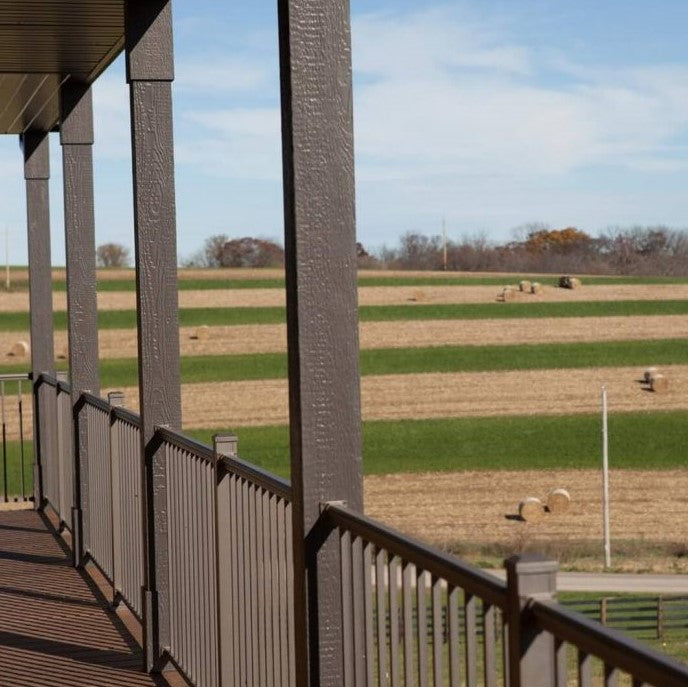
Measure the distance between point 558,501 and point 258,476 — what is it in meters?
23.5

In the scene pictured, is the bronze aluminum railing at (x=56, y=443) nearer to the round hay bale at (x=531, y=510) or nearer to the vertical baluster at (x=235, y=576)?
the vertical baluster at (x=235, y=576)

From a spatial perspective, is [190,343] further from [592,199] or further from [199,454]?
[592,199]

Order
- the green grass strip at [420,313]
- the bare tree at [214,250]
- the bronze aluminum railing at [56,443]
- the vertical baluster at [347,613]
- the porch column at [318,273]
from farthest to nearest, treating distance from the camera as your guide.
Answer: the bare tree at [214,250] → the green grass strip at [420,313] → the bronze aluminum railing at [56,443] → the porch column at [318,273] → the vertical baluster at [347,613]

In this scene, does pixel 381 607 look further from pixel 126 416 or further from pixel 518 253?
pixel 518 253

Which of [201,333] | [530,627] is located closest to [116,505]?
[530,627]

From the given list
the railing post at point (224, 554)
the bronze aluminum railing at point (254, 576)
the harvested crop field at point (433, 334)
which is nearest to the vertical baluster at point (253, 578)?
the bronze aluminum railing at point (254, 576)

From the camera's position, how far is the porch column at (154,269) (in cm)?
485

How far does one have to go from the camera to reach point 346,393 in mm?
2896

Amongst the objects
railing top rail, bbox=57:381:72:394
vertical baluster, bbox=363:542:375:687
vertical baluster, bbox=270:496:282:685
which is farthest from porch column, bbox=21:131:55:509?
vertical baluster, bbox=363:542:375:687

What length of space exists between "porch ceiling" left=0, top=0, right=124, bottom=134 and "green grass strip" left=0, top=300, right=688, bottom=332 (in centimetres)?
3611

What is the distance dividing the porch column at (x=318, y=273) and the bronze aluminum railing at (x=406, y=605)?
4.4 inches

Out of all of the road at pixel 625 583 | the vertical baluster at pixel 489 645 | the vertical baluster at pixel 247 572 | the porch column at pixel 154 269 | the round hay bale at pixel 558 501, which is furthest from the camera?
the round hay bale at pixel 558 501

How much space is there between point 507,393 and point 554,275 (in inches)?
1281

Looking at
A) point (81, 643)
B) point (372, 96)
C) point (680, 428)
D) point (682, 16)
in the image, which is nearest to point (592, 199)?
point (682, 16)
